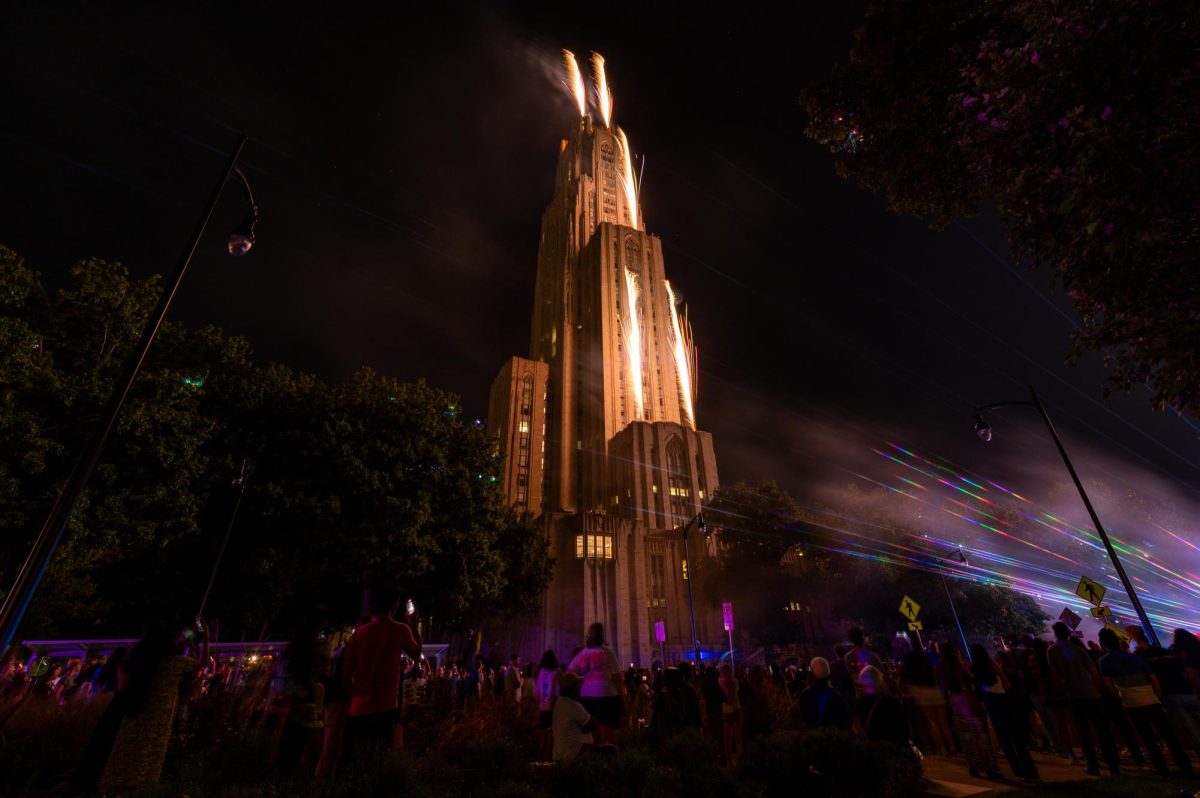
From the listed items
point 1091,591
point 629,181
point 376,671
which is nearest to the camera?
point 376,671

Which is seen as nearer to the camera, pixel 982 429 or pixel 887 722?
pixel 887 722

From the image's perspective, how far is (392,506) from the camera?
22.0 meters

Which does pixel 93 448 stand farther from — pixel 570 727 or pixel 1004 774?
pixel 1004 774

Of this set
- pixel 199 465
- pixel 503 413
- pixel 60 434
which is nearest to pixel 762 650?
pixel 199 465

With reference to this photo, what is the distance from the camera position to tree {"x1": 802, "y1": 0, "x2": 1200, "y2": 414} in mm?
5457

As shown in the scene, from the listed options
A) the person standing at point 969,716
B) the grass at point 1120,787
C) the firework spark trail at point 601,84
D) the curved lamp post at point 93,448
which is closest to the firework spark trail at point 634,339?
the firework spark trail at point 601,84

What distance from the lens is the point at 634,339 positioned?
295ft

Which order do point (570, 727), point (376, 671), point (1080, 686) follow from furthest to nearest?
point (1080, 686), point (570, 727), point (376, 671)

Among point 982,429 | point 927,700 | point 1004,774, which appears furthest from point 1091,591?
point 1004,774

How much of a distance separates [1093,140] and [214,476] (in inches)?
1029

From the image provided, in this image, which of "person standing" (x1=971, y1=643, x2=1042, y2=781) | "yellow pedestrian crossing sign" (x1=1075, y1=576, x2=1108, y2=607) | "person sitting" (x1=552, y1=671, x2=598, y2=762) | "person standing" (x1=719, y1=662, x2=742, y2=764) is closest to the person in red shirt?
"person sitting" (x1=552, y1=671, x2=598, y2=762)

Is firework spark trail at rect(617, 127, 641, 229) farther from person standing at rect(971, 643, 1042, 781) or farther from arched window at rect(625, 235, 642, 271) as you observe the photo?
person standing at rect(971, 643, 1042, 781)

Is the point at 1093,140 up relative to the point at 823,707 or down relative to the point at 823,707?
up

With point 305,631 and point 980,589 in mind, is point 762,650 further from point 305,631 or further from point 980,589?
point 305,631
